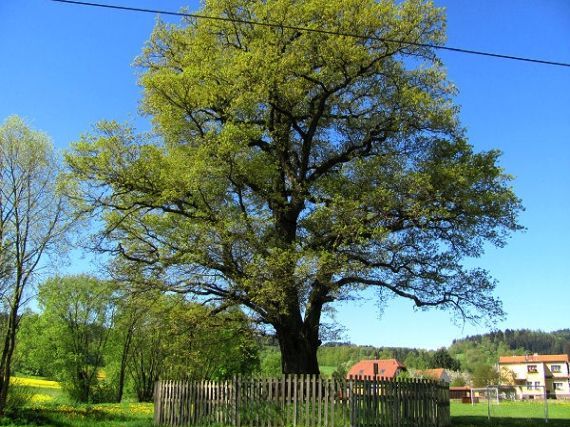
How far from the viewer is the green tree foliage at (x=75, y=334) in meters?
43.4

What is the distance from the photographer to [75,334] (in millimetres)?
44500

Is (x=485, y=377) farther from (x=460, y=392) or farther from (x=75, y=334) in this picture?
(x=75, y=334)

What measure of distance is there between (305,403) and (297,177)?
8.48 meters

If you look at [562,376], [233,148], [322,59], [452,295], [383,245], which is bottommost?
[562,376]

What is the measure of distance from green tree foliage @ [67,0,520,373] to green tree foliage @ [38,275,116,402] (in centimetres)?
2712

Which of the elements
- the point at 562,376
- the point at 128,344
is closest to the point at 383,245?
the point at 128,344

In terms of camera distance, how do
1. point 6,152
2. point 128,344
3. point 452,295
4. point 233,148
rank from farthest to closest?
point 128,344 < point 6,152 < point 452,295 < point 233,148

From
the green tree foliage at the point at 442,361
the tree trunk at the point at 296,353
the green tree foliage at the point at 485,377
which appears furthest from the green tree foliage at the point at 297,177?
the green tree foliage at the point at 442,361

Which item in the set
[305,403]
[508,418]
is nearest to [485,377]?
[508,418]

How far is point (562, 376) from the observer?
124 metres

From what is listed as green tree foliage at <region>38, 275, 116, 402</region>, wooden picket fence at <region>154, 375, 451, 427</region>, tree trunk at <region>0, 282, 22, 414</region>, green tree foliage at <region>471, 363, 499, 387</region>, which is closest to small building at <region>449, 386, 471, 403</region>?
green tree foliage at <region>471, 363, 499, 387</region>

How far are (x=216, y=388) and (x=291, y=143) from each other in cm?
956

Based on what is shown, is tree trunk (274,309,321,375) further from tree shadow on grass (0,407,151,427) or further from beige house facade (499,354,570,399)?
beige house facade (499,354,570,399)

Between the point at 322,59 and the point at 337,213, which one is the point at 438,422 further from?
the point at 322,59
